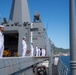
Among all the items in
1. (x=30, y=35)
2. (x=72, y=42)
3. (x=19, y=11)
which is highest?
(x=19, y=11)

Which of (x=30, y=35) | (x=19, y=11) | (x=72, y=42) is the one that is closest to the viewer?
(x=72, y=42)

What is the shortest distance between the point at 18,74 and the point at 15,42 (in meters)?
25.1

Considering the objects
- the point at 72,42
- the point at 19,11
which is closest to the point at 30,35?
the point at 19,11

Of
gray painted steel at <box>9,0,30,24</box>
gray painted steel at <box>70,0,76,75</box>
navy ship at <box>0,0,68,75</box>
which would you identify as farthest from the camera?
gray painted steel at <box>9,0,30,24</box>

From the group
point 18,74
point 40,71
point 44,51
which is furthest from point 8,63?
point 44,51

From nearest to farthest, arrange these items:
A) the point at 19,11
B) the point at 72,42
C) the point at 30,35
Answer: the point at 72,42, the point at 30,35, the point at 19,11

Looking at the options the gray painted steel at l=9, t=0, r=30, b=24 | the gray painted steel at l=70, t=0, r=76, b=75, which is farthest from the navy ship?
the gray painted steel at l=70, t=0, r=76, b=75

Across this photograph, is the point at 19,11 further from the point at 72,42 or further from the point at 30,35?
the point at 72,42

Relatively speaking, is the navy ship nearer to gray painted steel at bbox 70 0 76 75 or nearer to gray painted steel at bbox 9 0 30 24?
gray painted steel at bbox 9 0 30 24

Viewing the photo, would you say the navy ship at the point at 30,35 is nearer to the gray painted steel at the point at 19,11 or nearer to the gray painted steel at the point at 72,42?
the gray painted steel at the point at 19,11

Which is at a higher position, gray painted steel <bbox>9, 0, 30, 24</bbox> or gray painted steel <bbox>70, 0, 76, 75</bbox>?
gray painted steel <bbox>9, 0, 30, 24</bbox>

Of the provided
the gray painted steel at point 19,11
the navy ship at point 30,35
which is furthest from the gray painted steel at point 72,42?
the gray painted steel at point 19,11

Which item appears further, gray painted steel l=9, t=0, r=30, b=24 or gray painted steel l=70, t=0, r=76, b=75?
gray painted steel l=9, t=0, r=30, b=24

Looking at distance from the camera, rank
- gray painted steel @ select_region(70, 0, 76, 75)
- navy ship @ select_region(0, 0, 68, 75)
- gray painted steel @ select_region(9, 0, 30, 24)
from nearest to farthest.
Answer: gray painted steel @ select_region(70, 0, 76, 75)
navy ship @ select_region(0, 0, 68, 75)
gray painted steel @ select_region(9, 0, 30, 24)
